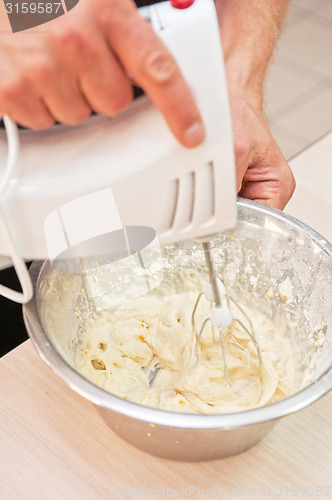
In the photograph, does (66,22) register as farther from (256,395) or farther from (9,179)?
(256,395)

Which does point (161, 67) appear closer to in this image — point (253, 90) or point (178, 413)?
point (178, 413)

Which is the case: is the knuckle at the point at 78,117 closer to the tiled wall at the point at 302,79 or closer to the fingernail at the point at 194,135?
the fingernail at the point at 194,135

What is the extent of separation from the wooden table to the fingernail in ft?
1.39

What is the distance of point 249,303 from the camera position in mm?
892

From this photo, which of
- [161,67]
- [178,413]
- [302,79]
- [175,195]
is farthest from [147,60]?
[302,79]

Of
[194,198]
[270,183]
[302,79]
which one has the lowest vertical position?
[302,79]

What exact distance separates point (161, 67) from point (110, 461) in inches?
19.3

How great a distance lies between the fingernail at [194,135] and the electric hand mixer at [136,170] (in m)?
0.01

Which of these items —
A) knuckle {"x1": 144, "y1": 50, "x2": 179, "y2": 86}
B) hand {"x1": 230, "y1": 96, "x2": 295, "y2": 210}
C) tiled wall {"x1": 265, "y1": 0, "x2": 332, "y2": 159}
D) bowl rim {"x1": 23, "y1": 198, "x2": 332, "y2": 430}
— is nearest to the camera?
knuckle {"x1": 144, "y1": 50, "x2": 179, "y2": 86}

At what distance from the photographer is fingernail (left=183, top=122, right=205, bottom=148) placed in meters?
0.46

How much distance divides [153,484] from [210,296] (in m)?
0.24

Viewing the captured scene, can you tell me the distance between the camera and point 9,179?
0.49 meters

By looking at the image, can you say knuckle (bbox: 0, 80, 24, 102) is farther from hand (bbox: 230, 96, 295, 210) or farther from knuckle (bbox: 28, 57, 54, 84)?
hand (bbox: 230, 96, 295, 210)

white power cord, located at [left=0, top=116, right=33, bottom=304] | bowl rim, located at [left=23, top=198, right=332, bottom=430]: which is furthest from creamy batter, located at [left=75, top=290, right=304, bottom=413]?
white power cord, located at [left=0, top=116, right=33, bottom=304]
